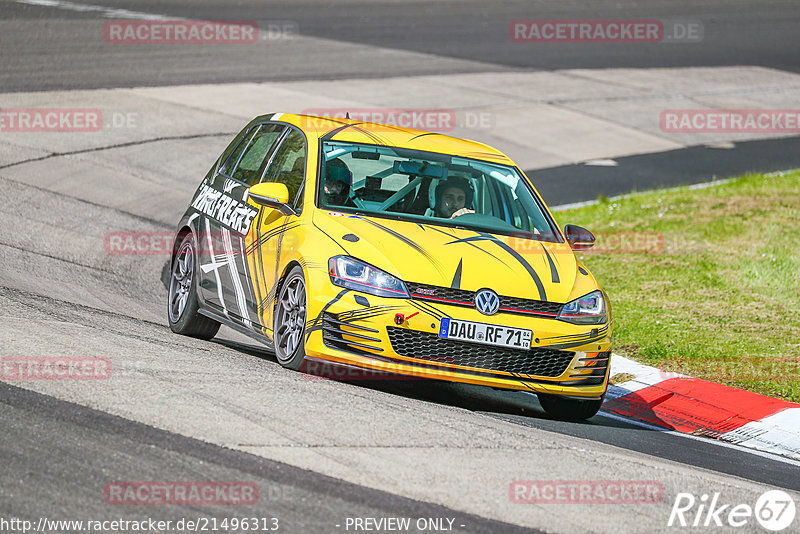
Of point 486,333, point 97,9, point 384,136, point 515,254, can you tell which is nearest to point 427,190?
point 384,136

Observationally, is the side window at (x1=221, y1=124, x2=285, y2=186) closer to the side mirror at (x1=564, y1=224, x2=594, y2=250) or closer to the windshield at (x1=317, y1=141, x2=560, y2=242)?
the windshield at (x1=317, y1=141, x2=560, y2=242)

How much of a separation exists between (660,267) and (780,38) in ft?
77.5

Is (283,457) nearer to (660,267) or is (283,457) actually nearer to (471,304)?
(471,304)

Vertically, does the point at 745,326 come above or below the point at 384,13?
below

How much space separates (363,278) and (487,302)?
0.79 metres

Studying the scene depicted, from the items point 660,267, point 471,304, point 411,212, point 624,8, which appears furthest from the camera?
point 624,8

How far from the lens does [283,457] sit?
568 cm

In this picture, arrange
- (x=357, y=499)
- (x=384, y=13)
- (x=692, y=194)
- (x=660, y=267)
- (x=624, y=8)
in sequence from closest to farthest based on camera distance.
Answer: (x=357, y=499) → (x=660, y=267) → (x=692, y=194) → (x=384, y=13) → (x=624, y=8)

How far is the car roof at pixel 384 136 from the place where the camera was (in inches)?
347

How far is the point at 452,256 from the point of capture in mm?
7570

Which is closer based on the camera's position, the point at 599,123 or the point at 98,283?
the point at 98,283

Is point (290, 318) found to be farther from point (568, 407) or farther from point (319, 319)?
point (568, 407)

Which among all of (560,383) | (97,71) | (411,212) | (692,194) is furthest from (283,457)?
(97,71)

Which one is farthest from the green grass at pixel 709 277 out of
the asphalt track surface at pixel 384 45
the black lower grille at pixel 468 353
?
the asphalt track surface at pixel 384 45
